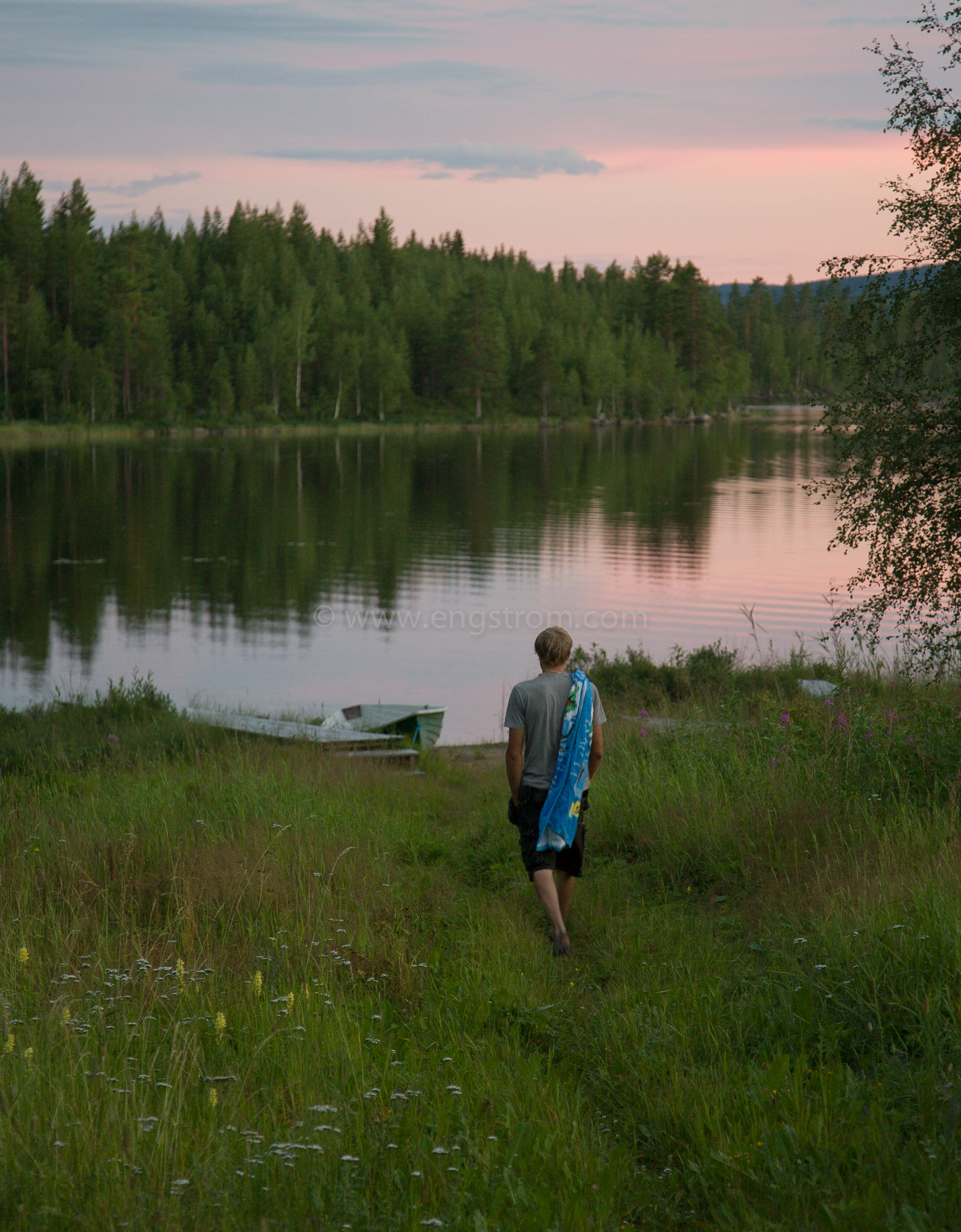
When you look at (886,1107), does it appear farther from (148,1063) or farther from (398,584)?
(398,584)

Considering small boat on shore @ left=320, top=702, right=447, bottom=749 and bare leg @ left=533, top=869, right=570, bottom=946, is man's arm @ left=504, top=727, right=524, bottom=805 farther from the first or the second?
small boat on shore @ left=320, top=702, right=447, bottom=749

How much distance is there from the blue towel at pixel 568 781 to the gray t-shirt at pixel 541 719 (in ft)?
0.20

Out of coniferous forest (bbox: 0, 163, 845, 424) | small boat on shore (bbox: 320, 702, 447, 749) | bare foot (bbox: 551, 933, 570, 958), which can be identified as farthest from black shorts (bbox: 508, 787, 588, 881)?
coniferous forest (bbox: 0, 163, 845, 424)

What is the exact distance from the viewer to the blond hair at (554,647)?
251 inches

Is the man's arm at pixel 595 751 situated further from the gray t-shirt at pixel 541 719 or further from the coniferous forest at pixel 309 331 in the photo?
the coniferous forest at pixel 309 331

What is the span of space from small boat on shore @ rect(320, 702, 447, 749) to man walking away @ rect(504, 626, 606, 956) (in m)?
7.33

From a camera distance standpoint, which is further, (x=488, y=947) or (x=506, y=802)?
(x=506, y=802)

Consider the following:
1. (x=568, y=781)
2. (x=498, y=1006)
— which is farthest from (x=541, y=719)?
(x=498, y=1006)

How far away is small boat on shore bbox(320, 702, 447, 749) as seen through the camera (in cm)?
1417

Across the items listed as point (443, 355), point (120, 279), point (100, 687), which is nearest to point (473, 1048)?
point (100, 687)

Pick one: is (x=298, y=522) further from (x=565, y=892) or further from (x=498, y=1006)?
(x=498, y=1006)

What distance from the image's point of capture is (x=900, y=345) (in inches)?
443

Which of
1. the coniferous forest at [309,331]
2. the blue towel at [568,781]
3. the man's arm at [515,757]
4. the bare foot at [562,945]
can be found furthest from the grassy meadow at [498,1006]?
the coniferous forest at [309,331]

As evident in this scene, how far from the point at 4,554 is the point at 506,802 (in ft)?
92.7
